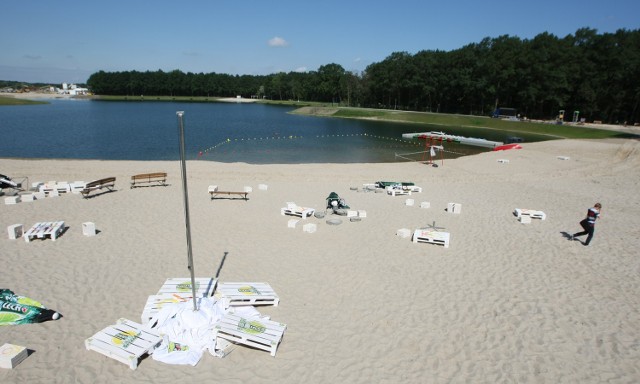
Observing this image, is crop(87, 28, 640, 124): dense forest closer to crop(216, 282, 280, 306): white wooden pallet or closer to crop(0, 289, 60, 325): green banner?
crop(216, 282, 280, 306): white wooden pallet

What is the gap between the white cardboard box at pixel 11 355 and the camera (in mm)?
6895

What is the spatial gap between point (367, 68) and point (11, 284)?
127 metres

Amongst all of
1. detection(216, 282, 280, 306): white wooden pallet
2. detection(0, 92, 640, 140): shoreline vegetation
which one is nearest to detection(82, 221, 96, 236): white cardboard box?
detection(216, 282, 280, 306): white wooden pallet

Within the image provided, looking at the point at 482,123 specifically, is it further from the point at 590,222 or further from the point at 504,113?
the point at 590,222

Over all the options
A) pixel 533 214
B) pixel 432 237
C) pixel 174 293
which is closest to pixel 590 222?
pixel 533 214

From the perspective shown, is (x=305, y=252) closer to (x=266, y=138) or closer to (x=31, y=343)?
(x=31, y=343)

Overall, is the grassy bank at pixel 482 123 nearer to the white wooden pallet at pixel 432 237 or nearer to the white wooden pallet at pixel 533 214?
the white wooden pallet at pixel 533 214

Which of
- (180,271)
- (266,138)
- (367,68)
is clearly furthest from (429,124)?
(180,271)

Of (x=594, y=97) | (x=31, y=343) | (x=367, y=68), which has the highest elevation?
(x=367, y=68)

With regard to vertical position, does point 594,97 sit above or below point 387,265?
above

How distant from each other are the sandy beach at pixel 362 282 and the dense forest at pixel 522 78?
216 feet

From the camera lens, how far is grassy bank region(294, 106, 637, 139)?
5985 centimetres

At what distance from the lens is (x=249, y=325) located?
803 cm

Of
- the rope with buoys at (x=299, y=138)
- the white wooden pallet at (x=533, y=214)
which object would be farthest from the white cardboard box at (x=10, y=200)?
the rope with buoys at (x=299, y=138)
